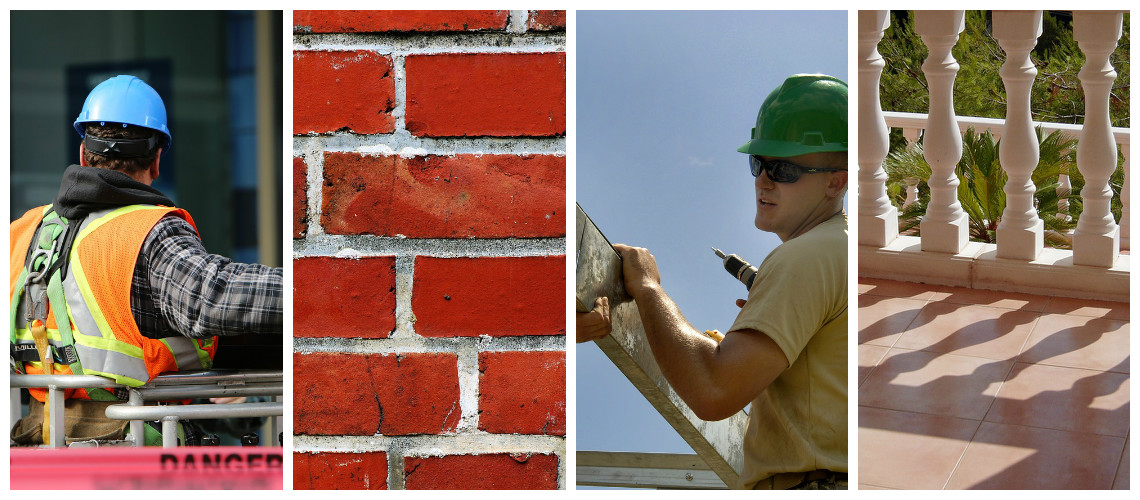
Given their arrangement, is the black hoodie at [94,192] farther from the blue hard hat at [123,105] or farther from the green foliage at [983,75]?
the green foliage at [983,75]

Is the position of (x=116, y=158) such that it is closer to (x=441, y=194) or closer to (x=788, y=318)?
(x=441, y=194)

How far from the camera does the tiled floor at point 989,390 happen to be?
2.55 m

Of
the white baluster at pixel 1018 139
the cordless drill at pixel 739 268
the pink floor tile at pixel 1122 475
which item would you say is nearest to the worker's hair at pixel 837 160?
the cordless drill at pixel 739 268

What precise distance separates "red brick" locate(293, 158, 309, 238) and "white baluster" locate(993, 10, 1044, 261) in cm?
280

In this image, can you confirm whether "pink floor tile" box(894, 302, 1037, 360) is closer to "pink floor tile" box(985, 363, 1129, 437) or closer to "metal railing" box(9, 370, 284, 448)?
"pink floor tile" box(985, 363, 1129, 437)

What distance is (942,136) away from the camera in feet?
12.8

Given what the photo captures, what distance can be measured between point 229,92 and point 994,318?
2699mm

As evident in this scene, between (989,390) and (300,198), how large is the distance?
2.42 m

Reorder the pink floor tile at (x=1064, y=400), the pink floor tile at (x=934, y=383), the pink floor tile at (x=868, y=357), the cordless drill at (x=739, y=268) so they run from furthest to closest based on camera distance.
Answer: the pink floor tile at (x=868, y=357) < the pink floor tile at (x=934, y=383) < the pink floor tile at (x=1064, y=400) < the cordless drill at (x=739, y=268)

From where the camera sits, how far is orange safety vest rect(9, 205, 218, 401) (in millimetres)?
1594

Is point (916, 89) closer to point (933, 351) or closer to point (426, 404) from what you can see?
point (933, 351)

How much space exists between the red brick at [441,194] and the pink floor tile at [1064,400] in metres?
2.06

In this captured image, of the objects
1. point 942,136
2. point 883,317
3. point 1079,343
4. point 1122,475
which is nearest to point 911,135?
point 942,136

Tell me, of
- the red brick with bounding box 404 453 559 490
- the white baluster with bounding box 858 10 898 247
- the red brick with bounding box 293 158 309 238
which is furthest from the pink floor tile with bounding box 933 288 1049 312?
the red brick with bounding box 293 158 309 238
